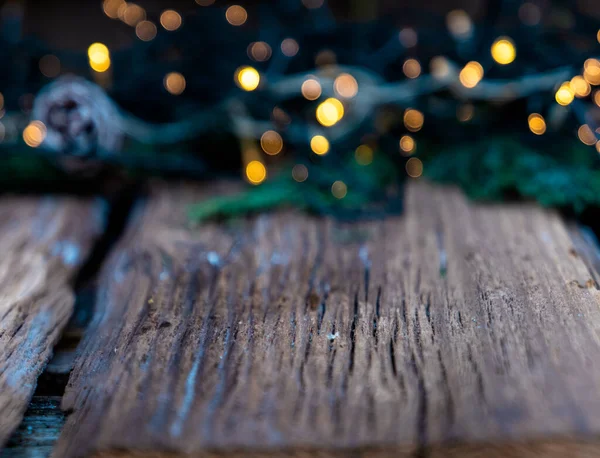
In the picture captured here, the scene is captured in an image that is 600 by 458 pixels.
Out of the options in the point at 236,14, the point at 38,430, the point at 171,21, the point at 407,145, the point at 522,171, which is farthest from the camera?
the point at 236,14

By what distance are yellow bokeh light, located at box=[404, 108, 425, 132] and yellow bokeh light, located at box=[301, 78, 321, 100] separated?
Answer: 0.56 feet

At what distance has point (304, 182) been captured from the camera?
0.98 m

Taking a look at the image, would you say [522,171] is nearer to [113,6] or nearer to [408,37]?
[408,37]

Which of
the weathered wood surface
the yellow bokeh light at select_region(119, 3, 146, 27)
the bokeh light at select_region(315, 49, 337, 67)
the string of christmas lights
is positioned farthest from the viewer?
the yellow bokeh light at select_region(119, 3, 146, 27)

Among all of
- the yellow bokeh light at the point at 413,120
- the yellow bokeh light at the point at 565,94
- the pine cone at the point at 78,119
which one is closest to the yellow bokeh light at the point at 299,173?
the yellow bokeh light at the point at 413,120

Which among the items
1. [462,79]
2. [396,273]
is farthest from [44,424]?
[462,79]

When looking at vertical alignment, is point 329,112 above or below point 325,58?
below

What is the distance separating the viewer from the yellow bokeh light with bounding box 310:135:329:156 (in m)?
0.98

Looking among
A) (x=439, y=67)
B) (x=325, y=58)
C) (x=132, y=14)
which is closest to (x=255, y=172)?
(x=325, y=58)

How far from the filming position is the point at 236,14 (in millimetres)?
1266

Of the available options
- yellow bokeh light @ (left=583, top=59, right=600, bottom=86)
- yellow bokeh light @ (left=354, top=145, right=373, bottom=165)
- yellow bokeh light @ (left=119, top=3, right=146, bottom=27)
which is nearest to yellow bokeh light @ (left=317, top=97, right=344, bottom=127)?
yellow bokeh light @ (left=354, top=145, right=373, bottom=165)

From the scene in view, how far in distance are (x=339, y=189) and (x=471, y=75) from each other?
1.00 ft

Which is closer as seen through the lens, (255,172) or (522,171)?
(522,171)

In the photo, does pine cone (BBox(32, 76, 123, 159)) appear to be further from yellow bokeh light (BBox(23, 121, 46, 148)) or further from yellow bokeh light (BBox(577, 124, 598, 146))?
yellow bokeh light (BBox(577, 124, 598, 146))
